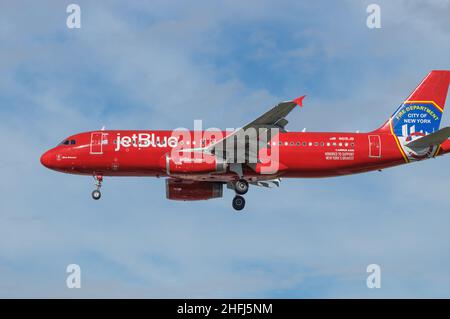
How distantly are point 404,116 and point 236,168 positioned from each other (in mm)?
14393

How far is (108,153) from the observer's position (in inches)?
2596

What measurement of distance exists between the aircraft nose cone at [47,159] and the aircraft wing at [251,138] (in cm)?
1201

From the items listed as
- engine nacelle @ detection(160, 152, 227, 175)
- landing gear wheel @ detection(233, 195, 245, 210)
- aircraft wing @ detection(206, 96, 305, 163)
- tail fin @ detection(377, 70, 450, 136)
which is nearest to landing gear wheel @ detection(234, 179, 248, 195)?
landing gear wheel @ detection(233, 195, 245, 210)

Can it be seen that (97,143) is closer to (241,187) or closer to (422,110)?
(241,187)

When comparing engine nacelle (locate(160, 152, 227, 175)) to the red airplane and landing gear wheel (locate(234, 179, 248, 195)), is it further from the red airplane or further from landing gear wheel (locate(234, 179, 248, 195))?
landing gear wheel (locate(234, 179, 248, 195))

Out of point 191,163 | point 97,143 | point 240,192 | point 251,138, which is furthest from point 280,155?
point 97,143

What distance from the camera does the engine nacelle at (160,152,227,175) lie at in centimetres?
6438

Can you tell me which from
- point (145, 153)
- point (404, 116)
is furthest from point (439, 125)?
point (145, 153)

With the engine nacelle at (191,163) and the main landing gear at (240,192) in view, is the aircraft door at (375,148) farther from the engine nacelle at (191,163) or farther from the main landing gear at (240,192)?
the engine nacelle at (191,163)

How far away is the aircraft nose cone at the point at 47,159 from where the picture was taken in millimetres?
67250

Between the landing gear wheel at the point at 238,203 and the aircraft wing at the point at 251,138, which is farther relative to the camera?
the landing gear wheel at the point at 238,203

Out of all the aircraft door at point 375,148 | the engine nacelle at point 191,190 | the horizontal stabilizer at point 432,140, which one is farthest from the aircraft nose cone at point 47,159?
the horizontal stabilizer at point 432,140

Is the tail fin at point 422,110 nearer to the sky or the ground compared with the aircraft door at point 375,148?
nearer to the sky

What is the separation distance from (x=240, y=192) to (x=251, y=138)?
4.44 meters
